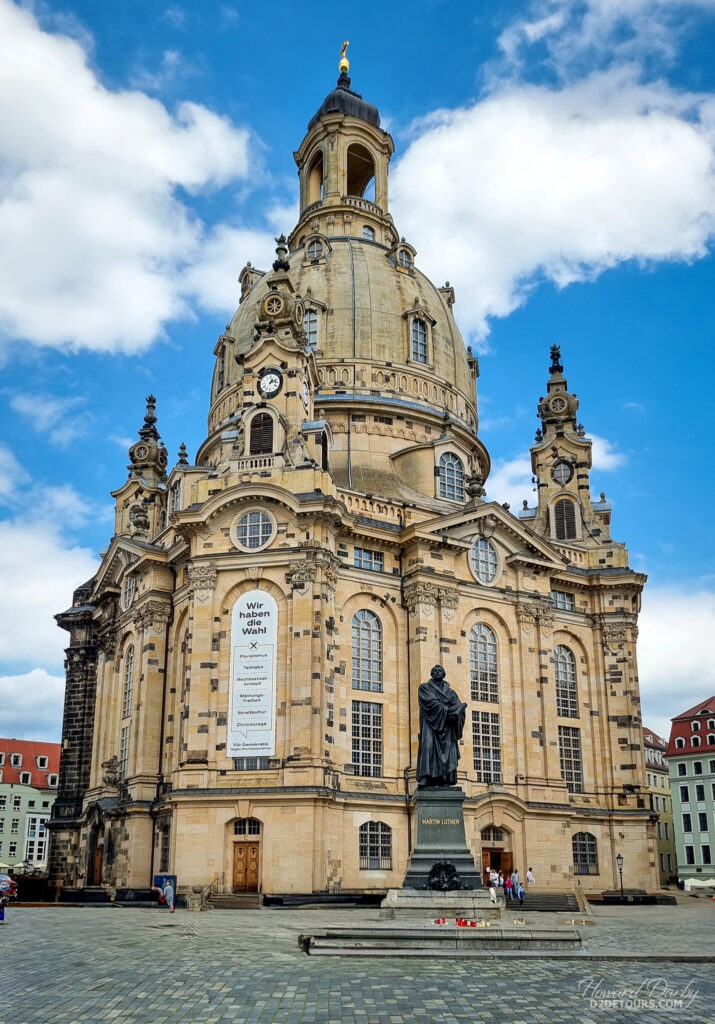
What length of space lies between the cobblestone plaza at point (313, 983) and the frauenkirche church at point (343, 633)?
756 inches

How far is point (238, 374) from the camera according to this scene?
6788cm

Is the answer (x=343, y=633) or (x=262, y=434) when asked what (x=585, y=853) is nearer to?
(x=343, y=633)

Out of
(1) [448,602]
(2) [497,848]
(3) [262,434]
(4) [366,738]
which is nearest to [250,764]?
(4) [366,738]

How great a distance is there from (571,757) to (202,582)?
950 inches

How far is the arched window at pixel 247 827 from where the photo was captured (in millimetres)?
45969

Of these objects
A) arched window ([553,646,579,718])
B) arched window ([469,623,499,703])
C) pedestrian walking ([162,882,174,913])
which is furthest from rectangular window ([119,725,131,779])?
arched window ([553,646,579,718])

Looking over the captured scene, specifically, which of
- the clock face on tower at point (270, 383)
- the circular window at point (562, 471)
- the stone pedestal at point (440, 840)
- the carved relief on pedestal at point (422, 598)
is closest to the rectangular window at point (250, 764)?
the carved relief on pedestal at point (422, 598)

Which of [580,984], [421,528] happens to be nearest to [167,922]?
[580,984]

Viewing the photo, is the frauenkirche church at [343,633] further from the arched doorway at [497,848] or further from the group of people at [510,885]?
the group of people at [510,885]

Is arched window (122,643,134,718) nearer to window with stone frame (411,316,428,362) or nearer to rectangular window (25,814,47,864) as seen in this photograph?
window with stone frame (411,316,428,362)

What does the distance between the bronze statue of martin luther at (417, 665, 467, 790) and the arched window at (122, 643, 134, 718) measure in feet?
103

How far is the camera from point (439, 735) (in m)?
29.0

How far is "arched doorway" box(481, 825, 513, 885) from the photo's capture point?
169ft

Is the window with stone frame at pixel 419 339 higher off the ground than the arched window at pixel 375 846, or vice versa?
the window with stone frame at pixel 419 339
